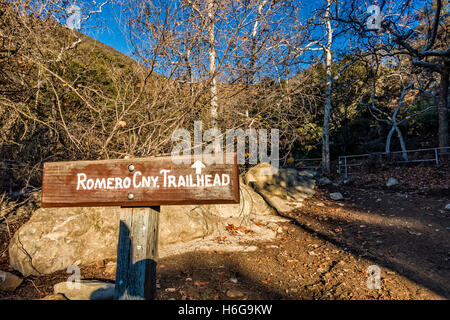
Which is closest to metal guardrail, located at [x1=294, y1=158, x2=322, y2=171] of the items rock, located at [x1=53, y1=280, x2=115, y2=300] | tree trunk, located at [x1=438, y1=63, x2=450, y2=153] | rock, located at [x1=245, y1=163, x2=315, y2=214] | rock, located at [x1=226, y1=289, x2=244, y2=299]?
tree trunk, located at [x1=438, y1=63, x2=450, y2=153]

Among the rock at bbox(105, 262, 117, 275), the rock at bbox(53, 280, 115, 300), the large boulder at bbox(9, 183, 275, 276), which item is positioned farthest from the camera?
the large boulder at bbox(9, 183, 275, 276)

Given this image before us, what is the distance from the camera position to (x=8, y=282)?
11.7 feet

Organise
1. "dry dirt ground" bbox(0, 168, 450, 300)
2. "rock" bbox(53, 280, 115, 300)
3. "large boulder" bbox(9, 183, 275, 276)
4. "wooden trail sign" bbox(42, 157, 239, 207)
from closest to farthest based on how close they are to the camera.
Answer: "wooden trail sign" bbox(42, 157, 239, 207), "rock" bbox(53, 280, 115, 300), "dry dirt ground" bbox(0, 168, 450, 300), "large boulder" bbox(9, 183, 275, 276)

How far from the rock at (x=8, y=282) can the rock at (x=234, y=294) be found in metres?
2.89

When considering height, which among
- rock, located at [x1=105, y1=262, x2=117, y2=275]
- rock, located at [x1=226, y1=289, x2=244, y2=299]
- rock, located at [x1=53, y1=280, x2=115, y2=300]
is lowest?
rock, located at [x1=226, y1=289, x2=244, y2=299]

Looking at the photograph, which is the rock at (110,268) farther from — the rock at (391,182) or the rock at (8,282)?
the rock at (391,182)

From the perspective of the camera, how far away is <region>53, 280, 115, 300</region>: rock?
3.02 metres

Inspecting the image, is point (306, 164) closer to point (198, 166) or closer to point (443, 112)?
point (443, 112)

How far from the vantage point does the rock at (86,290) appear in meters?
3.02

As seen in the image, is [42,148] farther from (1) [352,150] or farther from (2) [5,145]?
(1) [352,150]

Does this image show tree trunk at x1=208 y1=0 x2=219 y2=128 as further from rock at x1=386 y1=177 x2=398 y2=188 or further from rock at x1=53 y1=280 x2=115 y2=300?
rock at x1=386 y1=177 x2=398 y2=188

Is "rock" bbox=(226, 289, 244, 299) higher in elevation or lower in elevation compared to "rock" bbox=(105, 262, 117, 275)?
lower

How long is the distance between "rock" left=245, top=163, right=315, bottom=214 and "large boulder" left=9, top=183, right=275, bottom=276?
346cm

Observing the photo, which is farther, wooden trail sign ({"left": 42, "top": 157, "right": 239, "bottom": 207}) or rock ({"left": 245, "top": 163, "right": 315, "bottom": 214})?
rock ({"left": 245, "top": 163, "right": 315, "bottom": 214})
